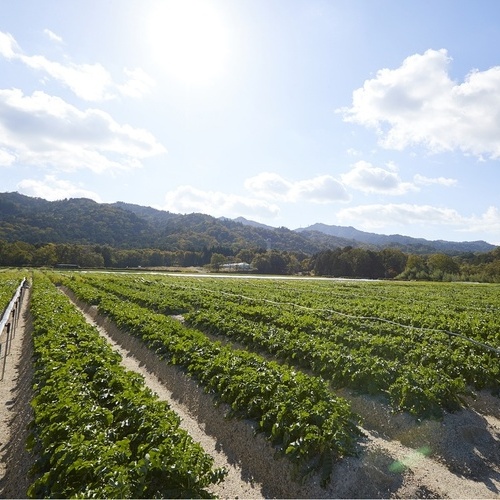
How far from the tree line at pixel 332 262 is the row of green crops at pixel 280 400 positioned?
97.8 metres

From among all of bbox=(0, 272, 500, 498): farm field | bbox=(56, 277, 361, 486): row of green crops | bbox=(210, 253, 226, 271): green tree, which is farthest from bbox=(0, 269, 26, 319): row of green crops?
bbox=(210, 253, 226, 271): green tree

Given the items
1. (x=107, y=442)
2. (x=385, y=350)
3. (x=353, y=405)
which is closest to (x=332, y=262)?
(x=385, y=350)

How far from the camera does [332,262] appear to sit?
126m

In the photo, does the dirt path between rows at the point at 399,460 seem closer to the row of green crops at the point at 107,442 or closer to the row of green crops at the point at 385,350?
the row of green crops at the point at 385,350

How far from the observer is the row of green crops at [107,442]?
5.98 m

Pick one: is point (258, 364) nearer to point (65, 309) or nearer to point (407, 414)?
point (407, 414)

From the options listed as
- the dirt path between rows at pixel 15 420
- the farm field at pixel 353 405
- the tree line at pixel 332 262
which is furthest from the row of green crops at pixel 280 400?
the tree line at pixel 332 262

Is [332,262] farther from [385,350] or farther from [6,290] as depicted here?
[385,350]

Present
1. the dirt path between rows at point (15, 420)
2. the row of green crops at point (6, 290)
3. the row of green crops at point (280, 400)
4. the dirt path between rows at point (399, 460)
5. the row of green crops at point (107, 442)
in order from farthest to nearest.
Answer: the row of green crops at point (6, 290) < the row of green crops at point (280, 400) < the dirt path between rows at point (15, 420) < the dirt path between rows at point (399, 460) < the row of green crops at point (107, 442)

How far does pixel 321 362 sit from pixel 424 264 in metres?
112

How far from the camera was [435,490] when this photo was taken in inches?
299

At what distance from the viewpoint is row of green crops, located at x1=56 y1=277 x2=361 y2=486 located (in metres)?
7.96

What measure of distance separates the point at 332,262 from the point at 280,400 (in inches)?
4716

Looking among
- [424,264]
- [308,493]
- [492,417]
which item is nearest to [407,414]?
[492,417]
